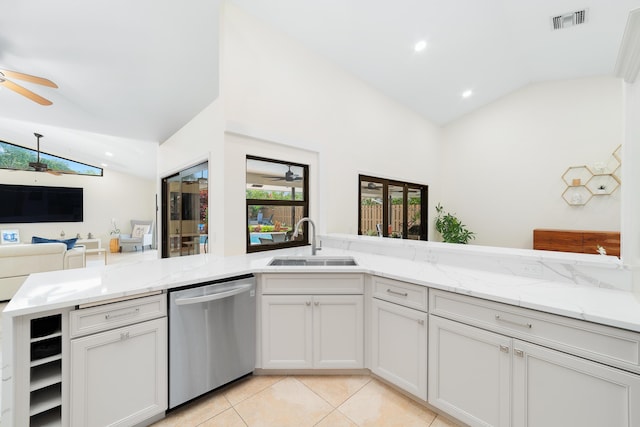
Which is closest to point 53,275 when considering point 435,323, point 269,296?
point 269,296

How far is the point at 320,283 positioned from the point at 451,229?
420cm

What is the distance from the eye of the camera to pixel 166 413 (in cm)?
158

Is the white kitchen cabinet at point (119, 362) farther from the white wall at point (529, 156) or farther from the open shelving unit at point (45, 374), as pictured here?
the white wall at point (529, 156)

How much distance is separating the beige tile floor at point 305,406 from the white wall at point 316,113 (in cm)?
142

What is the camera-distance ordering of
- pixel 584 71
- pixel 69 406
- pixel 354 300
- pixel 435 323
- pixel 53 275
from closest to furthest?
pixel 69 406, pixel 435 323, pixel 53 275, pixel 354 300, pixel 584 71

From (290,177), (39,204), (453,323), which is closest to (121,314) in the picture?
(453,323)

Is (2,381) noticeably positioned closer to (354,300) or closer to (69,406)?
(69,406)

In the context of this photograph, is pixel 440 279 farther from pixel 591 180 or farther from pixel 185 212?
pixel 591 180

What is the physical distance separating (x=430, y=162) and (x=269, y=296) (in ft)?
15.0

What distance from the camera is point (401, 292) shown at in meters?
1.69

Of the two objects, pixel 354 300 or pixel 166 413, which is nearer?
pixel 166 413

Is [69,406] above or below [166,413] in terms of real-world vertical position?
above

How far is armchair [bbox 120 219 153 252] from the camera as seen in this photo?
8070 mm

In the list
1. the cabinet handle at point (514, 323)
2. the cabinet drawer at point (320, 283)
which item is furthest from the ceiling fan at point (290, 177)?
the cabinet handle at point (514, 323)
